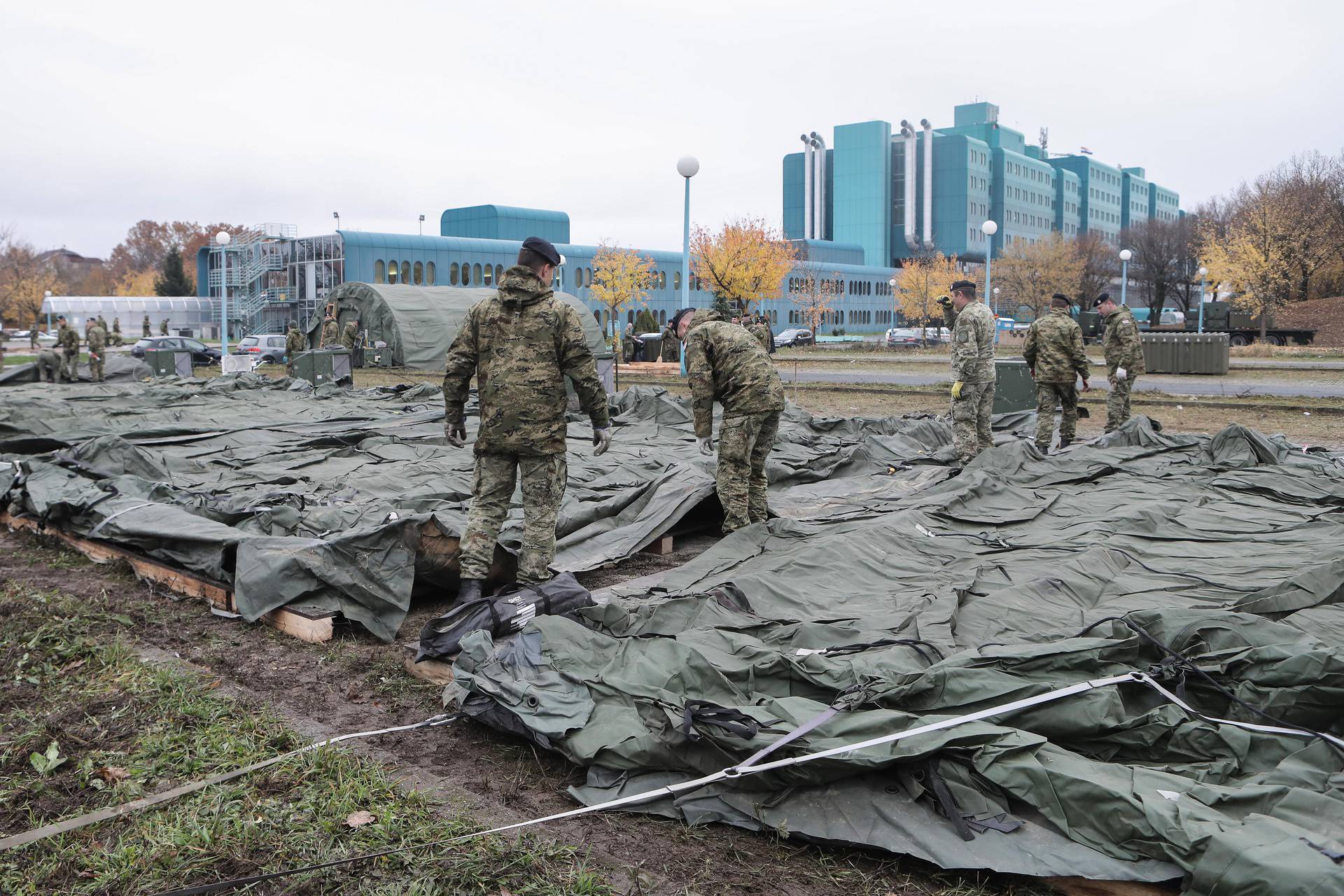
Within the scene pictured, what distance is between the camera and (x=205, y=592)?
5.98 metres

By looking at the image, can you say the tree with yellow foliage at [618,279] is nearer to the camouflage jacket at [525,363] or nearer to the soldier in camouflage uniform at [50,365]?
the soldier in camouflage uniform at [50,365]

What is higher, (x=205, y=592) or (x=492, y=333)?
(x=492, y=333)

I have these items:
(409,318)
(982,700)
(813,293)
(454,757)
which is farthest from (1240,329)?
(454,757)

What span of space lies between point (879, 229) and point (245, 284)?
55279 millimetres

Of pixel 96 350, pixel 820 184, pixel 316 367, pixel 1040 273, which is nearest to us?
pixel 316 367

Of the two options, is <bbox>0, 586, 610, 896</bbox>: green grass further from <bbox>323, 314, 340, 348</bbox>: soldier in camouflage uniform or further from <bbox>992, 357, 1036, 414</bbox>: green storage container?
<bbox>323, 314, 340, 348</bbox>: soldier in camouflage uniform

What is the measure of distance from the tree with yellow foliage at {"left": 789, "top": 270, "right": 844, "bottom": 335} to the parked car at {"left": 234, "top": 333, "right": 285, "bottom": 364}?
23.9 metres

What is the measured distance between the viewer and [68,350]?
22688 mm

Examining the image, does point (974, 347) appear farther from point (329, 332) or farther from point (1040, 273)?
point (1040, 273)

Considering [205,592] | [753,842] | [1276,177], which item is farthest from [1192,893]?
[1276,177]

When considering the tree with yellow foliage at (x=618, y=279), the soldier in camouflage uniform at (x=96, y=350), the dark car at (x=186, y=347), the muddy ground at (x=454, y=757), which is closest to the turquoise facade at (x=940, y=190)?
the tree with yellow foliage at (x=618, y=279)

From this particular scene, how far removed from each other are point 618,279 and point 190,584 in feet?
136

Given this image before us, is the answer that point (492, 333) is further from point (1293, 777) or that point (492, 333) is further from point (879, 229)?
point (879, 229)

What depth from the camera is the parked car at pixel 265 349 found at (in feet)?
119
